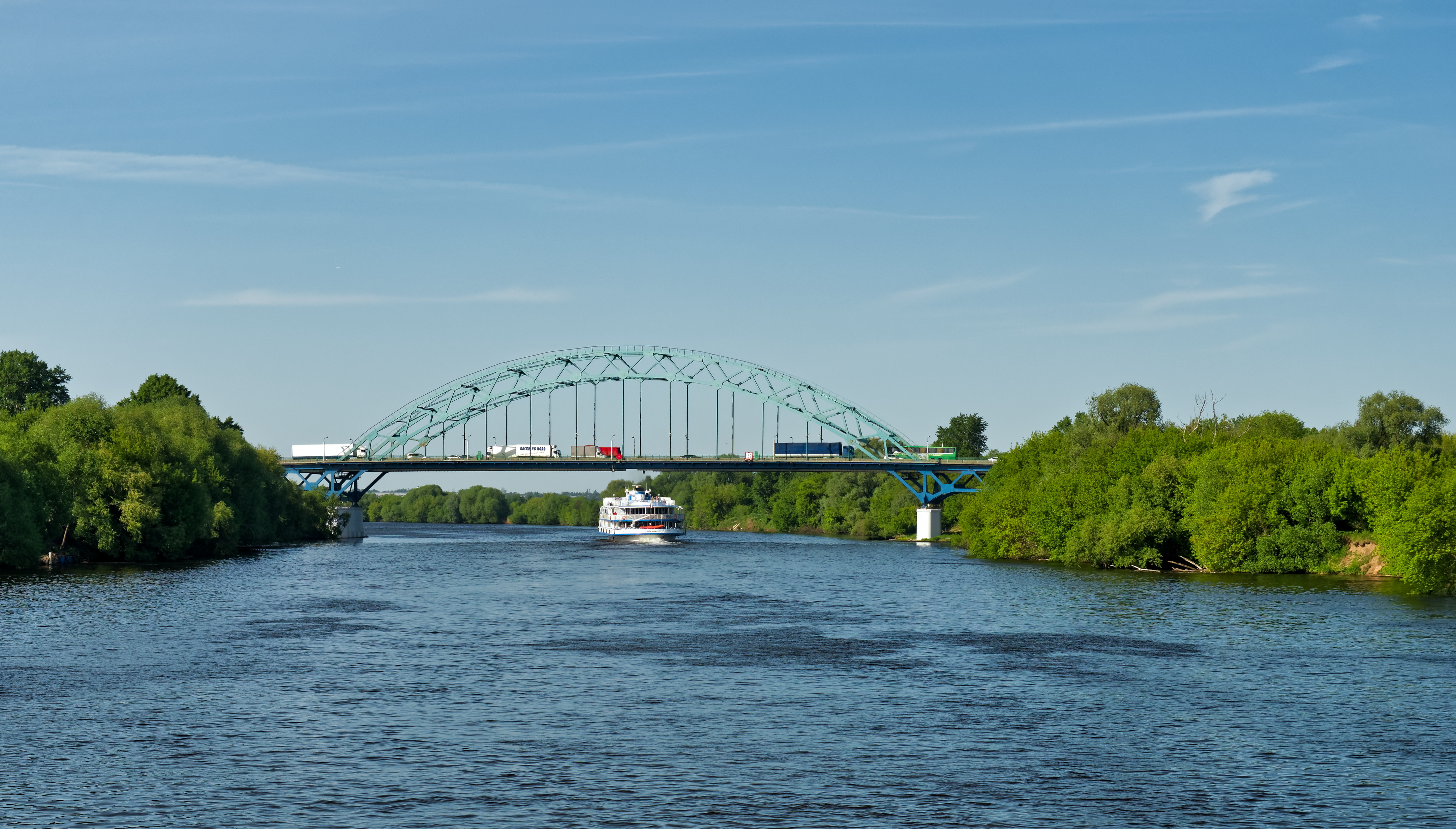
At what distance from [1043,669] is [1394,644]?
12979 millimetres

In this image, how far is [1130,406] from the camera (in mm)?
113438

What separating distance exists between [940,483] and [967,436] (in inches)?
1407

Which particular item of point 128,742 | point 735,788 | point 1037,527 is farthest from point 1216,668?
point 1037,527

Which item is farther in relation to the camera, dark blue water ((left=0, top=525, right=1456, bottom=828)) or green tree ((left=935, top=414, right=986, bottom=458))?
green tree ((left=935, top=414, right=986, bottom=458))

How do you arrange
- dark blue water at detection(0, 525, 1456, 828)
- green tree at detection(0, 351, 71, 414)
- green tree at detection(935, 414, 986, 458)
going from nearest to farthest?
1. dark blue water at detection(0, 525, 1456, 828)
2. green tree at detection(0, 351, 71, 414)
3. green tree at detection(935, 414, 986, 458)

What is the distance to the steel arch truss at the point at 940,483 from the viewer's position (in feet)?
479

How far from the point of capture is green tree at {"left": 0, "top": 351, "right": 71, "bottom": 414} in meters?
129

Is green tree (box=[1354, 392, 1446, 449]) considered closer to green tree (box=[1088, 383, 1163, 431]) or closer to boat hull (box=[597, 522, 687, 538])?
green tree (box=[1088, 383, 1163, 431])

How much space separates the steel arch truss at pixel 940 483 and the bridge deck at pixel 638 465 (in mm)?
413

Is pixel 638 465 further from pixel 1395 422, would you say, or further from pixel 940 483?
pixel 1395 422

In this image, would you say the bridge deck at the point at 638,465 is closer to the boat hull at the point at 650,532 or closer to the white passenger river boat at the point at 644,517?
the white passenger river boat at the point at 644,517

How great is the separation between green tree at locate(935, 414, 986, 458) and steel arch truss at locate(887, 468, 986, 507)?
1267 inches

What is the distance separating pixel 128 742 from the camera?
26.5m

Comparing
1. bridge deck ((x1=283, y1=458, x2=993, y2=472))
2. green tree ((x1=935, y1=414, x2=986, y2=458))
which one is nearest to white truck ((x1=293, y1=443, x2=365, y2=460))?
bridge deck ((x1=283, y1=458, x2=993, y2=472))
